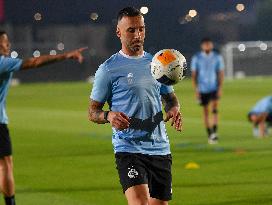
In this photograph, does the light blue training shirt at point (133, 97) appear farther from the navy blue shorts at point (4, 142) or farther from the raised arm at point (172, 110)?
the navy blue shorts at point (4, 142)

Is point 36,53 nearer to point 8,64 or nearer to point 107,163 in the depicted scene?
point 107,163

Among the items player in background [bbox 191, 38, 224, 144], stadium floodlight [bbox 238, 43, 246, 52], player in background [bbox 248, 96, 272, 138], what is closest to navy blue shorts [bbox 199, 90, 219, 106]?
player in background [bbox 191, 38, 224, 144]

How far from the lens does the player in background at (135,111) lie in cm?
961

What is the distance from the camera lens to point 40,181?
16.8m

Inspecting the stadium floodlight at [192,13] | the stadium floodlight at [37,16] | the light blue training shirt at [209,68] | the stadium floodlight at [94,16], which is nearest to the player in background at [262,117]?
the light blue training shirt at [209,68]

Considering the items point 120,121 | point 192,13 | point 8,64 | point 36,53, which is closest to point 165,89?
point 120,121

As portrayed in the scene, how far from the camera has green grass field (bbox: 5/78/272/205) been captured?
14.7 meters

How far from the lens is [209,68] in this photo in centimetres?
2430

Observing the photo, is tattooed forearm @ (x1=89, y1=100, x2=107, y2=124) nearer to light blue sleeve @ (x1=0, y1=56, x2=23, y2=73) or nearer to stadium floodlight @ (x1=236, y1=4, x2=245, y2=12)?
light blue sleeve @ (x1=0, y1=56, x2=23, y2=73)

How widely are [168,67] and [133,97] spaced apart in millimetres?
448

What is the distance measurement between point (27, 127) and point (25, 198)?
1585 centimetres

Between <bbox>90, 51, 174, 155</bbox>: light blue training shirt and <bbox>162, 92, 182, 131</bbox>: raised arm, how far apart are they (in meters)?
0.13

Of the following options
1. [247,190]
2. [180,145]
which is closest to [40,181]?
[247,190]

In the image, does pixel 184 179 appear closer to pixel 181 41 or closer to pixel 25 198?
pixel 25 198
